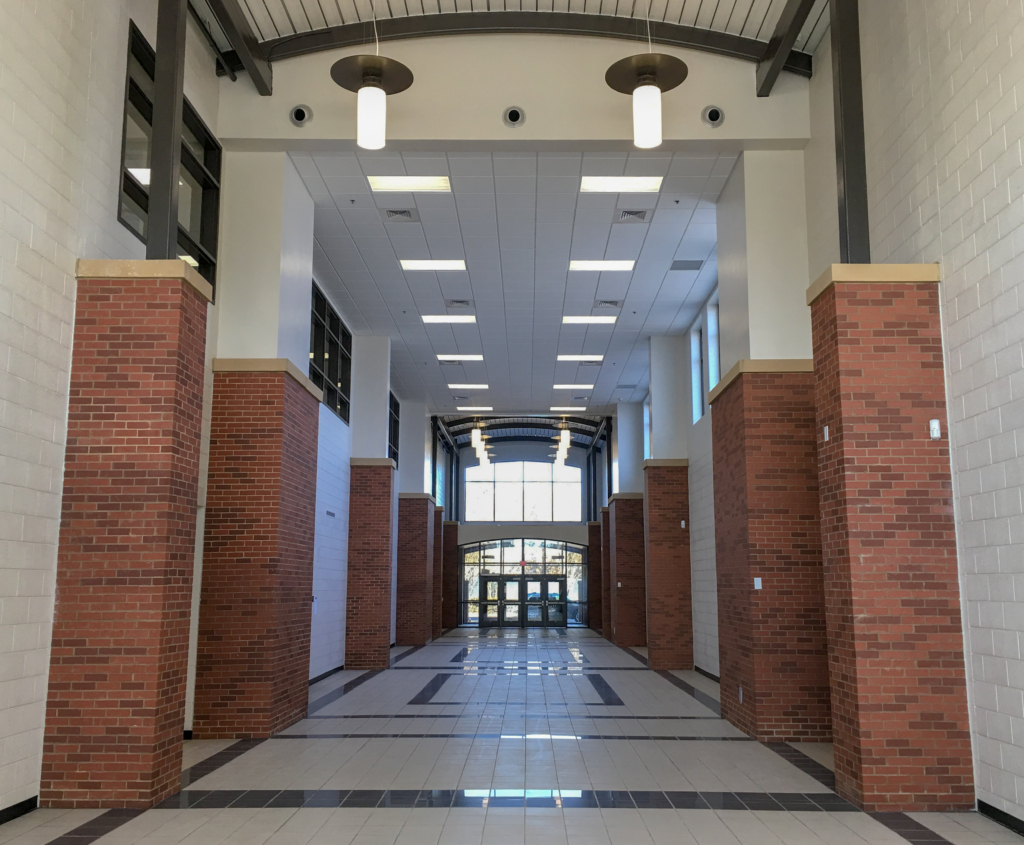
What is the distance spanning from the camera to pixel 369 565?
15820 mm

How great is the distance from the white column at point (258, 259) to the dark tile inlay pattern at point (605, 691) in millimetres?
5593

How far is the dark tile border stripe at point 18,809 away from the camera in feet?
17.7

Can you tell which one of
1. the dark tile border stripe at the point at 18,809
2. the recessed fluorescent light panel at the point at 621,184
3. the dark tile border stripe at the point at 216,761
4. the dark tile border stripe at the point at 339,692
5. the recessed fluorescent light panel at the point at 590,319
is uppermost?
the recessed fluorescent light panel at the point at 621,184

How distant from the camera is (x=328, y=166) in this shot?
977cm

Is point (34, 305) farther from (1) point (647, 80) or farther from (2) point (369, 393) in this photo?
(2) point (369, 393)

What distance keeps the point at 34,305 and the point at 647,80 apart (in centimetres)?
471

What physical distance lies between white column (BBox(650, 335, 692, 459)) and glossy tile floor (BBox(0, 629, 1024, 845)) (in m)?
5.96

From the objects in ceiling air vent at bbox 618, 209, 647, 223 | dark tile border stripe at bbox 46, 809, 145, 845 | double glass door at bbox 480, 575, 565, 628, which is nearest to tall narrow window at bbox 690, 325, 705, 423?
ceiling air vent at bbox 618, 209, 647, 223

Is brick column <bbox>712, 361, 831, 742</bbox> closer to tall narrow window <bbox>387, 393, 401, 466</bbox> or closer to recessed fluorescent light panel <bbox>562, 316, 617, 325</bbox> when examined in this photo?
recessed fluorescent light panel <bbox>562, 316, 617, 325</bbox>

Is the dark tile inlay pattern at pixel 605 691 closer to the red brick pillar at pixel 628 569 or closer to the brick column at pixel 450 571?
the red brick pillar at pixel 628 569

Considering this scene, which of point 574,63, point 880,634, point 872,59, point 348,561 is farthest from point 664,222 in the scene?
point 348,561

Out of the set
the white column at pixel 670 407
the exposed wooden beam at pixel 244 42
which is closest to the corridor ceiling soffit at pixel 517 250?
the white column at pixel 670 407

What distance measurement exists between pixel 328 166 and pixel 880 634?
7337 millimetres

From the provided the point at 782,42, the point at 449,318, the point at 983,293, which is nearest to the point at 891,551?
the point at 983,293
